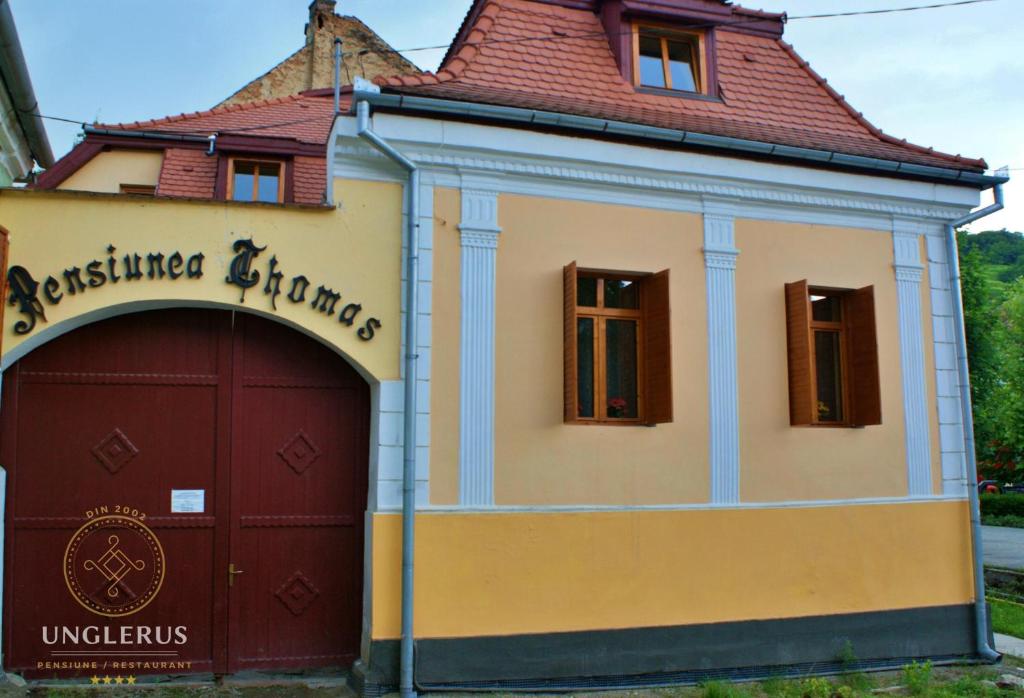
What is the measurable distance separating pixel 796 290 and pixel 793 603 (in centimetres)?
310

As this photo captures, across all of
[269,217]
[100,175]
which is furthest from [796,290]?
[100,175]

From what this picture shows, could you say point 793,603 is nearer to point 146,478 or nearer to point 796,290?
point 796,290

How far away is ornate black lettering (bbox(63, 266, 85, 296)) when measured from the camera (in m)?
6.71

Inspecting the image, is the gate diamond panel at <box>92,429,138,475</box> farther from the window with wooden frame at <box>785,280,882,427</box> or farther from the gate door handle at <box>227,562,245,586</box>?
the window with wooden frame at <box>785,280,882,427</box>

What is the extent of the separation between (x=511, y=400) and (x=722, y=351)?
89.5 inches

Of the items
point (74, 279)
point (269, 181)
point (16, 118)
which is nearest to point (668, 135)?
point (74, 279)

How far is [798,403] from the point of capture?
27.4 feet

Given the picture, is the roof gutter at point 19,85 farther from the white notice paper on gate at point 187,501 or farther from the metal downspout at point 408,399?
the white notice paper on gate at point 187,501

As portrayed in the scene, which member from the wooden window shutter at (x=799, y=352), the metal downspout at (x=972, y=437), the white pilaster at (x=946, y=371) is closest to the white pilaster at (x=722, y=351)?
the wooden window shutter at (x=799, y=352)

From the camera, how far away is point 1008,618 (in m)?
10.8

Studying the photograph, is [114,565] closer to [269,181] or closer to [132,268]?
[132,268]

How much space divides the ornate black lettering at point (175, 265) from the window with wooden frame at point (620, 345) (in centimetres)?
336

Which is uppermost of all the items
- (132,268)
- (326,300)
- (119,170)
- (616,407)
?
(119,170)

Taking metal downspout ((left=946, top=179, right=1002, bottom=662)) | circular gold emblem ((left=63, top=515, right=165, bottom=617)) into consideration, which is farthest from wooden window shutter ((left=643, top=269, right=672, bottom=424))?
circular gold emblem ((left=63, top=515, right=165, bottom=617))
